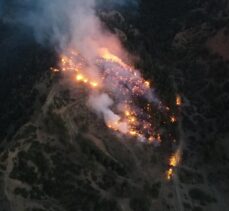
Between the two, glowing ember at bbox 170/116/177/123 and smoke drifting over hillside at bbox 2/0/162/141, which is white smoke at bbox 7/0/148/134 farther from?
glowing ember at bbox 170/116/177/123

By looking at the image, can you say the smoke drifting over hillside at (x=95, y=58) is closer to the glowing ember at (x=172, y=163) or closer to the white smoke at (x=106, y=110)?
the white smoke at (x=106, y=110)

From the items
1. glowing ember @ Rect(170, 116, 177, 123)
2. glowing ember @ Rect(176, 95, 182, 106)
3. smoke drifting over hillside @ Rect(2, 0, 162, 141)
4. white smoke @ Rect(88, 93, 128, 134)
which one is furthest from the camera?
glowing ember @ Rect(176, 95, 182, 106)

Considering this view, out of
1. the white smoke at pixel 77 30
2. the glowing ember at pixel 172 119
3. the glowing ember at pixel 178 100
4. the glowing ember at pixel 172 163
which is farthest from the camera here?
the glowing ember at pixel 178 100

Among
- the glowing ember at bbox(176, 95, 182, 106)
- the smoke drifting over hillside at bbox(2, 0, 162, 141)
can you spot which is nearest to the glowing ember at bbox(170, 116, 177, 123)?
the glowing ember at bbox(176, 95, 182, 106)

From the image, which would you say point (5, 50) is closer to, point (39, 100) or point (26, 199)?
point (39, 100)

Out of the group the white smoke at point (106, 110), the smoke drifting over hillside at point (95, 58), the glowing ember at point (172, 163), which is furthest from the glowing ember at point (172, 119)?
the white smoke at point (106, 110)

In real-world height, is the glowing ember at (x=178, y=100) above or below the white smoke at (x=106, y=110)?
above

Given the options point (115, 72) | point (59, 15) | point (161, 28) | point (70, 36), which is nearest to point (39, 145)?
point (115, 72)

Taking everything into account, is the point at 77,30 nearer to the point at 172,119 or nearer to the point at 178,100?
the point at 178,100
